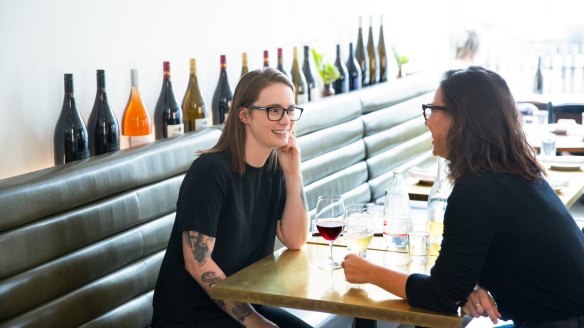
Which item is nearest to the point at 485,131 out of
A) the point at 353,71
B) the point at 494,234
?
the point at 494,234

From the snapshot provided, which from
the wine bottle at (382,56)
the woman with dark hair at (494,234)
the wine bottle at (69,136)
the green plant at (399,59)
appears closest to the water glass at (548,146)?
the wine bottle at (382,56)

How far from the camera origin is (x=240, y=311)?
222cm

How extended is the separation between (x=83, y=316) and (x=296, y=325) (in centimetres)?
61

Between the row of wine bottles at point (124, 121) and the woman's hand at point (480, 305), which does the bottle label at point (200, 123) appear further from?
the woman's hand at point (480, 305)

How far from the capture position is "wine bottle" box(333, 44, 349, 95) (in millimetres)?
4371

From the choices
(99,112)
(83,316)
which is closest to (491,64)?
(99,112)

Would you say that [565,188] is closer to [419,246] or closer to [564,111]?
[419,246]

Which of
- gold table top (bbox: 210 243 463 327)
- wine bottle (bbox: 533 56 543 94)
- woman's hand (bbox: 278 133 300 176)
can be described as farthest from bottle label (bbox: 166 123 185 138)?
wine bottle (bbox: 533 56 543 94)

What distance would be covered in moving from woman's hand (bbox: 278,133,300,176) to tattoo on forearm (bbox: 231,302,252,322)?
1.42ft

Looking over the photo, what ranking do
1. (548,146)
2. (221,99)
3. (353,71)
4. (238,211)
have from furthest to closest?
(353,71) → (548,146) → (221,99) → (238,211)

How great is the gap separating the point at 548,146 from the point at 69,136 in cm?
225

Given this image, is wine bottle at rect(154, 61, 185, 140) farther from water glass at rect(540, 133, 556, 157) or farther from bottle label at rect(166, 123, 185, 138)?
water glass at rect(540, 133, 556, 157)

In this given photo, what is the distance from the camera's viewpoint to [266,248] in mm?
2428

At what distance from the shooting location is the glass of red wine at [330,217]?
7.13ft
